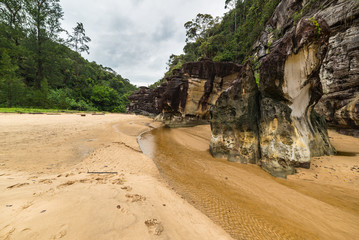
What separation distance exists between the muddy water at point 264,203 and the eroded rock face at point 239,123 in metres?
0.92

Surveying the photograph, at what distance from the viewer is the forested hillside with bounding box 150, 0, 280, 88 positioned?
18.5 metres

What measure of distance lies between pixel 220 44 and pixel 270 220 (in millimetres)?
27321

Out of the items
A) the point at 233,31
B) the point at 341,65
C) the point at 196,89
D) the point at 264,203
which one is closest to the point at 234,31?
the point at 233,31

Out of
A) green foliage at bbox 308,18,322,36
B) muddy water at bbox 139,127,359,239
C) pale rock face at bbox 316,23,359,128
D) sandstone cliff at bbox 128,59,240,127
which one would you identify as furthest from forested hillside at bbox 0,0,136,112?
pale rock face at bbox 316,23,359,128

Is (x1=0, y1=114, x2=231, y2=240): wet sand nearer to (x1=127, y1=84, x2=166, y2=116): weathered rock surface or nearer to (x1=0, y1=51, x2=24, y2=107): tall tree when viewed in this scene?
(x1=0, y1=51, x2=24, y2=107): tall tree

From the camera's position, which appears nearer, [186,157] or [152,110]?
[186,157]

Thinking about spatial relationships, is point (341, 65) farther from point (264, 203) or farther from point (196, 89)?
point (196, 89)

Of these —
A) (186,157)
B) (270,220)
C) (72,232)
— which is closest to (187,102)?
(186,157)

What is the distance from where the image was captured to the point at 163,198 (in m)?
2.60

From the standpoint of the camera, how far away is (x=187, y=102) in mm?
16234

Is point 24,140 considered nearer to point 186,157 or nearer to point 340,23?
point 186,157

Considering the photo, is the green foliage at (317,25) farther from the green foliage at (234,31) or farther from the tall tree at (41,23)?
the tall tree at (41,23)

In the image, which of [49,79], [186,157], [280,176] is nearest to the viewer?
[280,176]

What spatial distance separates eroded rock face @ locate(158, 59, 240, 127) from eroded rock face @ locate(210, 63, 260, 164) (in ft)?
33.0
